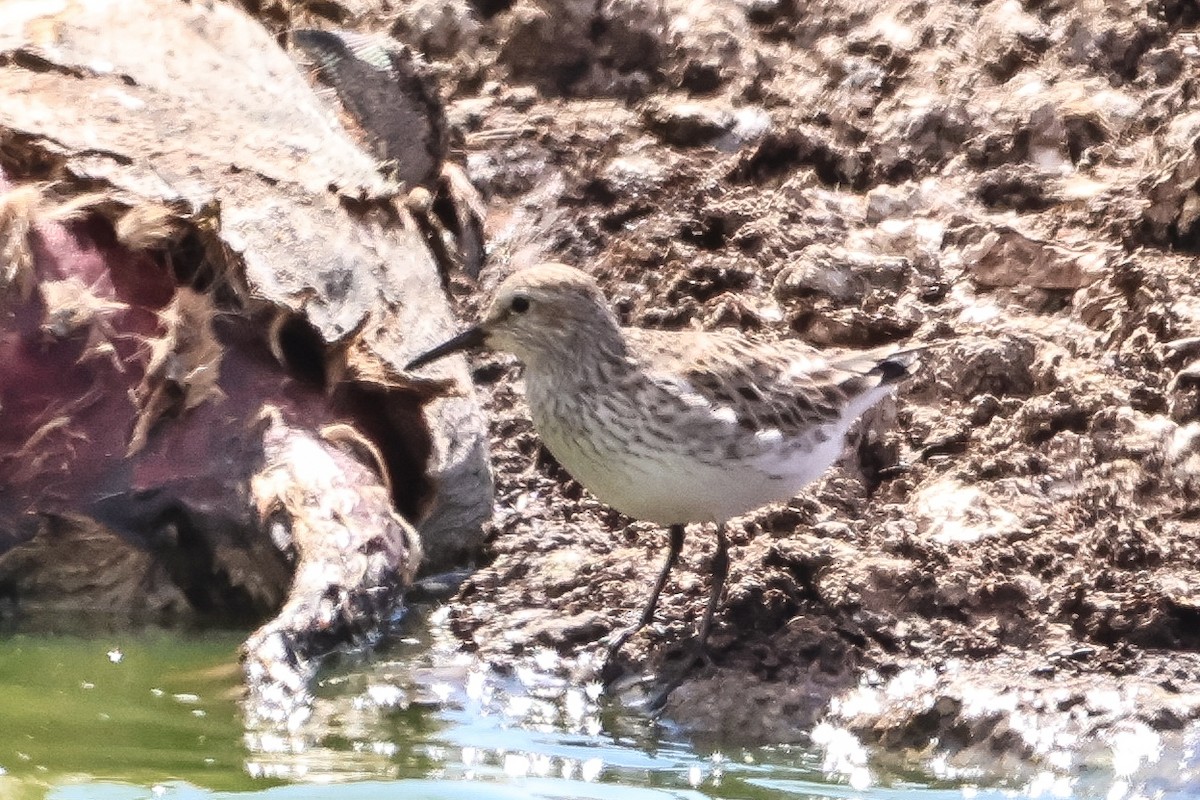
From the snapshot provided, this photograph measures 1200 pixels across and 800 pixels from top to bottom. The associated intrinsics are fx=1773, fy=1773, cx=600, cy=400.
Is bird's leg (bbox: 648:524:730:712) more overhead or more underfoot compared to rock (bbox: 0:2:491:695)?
more underfoot

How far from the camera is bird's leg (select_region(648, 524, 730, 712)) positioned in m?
4.39

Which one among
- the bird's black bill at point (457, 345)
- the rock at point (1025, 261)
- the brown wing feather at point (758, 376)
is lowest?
the brown wing feather at point (758, 376)

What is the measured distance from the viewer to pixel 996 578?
4.59 metres

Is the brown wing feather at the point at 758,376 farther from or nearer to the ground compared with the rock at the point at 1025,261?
nearer to the ground

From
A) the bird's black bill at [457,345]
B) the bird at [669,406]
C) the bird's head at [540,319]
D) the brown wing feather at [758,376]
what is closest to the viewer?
the bird at [669,406]

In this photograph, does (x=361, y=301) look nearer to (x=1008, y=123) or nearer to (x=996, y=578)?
(x=996, y=578)

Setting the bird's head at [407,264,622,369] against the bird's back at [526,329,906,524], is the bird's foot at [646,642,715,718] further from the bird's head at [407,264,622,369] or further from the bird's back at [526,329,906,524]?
the bird's head at [407,264,622,369]

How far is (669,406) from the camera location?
4504 mm

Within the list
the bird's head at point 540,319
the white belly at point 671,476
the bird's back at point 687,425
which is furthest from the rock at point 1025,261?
the bird's head at point 540,319

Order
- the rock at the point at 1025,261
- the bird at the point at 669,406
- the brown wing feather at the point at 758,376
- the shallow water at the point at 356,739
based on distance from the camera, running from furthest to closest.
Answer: the rock at the point at 1025,261 → the brown wing feather at the point at 758,376 → the bird at the point at 669,406 → the shallow water at the point at 356,739

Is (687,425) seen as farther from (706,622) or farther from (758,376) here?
(706,622)

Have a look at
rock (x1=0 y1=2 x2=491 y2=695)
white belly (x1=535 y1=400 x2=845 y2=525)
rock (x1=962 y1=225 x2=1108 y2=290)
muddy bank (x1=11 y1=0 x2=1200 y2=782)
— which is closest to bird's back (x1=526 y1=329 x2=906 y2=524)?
white belly (x1=535 y1=400 x2=845 y2=525)

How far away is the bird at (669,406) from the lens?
448 cm

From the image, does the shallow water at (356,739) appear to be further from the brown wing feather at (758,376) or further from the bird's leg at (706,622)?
the brown wing feather at (758,376)
